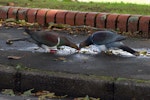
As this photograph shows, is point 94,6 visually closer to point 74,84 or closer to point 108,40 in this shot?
point 108,40

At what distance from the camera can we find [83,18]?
22.0 feet

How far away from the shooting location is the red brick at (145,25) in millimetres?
6218

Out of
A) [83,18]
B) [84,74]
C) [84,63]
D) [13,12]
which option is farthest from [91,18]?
[84,74]

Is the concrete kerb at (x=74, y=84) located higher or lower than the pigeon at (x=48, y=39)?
lower

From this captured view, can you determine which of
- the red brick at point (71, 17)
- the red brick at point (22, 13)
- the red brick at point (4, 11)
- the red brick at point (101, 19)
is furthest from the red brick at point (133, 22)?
the red brick at point (4, 11)

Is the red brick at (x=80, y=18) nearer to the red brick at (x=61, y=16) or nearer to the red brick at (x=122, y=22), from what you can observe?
the red brick at (x=61, y=16)

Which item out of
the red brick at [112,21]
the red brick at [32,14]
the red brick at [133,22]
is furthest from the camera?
the red brick at [32,14]

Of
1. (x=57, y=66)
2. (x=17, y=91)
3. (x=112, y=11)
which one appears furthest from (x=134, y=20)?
(x=17, y=91)

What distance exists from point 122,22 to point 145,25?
1.18 feet

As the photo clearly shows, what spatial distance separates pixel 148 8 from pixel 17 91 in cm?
355

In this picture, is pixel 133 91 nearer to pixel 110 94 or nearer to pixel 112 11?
pixel 110 94

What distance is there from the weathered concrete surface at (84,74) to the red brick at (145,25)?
1.21 metres

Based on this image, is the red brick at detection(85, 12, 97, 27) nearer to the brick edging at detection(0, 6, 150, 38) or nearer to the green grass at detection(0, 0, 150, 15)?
the brick edging at detection(0, 6, 150, 38)

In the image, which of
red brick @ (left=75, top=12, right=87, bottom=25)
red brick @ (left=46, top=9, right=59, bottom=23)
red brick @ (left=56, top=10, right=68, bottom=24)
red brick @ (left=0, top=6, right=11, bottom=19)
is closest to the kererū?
red brick @ (left=75, top=12, right=87, bottom=25)
